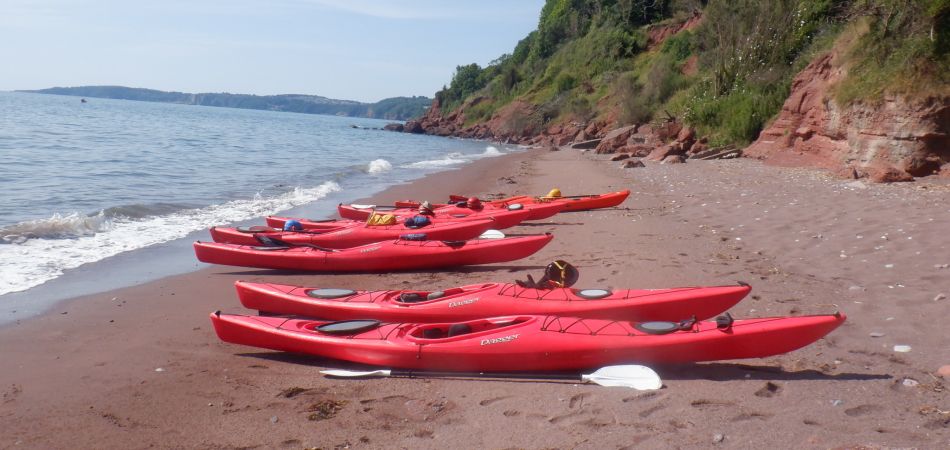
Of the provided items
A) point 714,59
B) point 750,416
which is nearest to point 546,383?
point 750,416

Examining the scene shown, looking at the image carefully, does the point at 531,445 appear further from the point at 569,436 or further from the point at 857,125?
the point at 857,125

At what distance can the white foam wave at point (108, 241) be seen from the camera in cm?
686

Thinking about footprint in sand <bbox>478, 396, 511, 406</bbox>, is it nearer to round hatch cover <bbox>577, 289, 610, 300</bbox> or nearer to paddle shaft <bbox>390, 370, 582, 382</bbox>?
paddle shaft <bbox>390, 370, 582, 382</bbox>

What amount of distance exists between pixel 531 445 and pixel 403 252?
4.27 m

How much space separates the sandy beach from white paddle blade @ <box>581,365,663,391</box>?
76 mm

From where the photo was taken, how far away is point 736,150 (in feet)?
57.7

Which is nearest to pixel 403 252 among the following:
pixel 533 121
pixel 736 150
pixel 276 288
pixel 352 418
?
pixel 276 288

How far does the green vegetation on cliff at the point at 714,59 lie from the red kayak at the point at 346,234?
815cm

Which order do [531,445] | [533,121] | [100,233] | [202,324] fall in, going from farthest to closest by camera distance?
[533,121] < [100,233] < [202,324] < [531,445]

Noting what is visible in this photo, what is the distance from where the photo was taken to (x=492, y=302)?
16.1ft

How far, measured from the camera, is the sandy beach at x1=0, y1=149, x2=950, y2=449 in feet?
10.8

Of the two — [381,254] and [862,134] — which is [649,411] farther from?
[862,134]

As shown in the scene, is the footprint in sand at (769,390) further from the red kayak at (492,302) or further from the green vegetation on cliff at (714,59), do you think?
the green vegetation on cliff at (714,59)

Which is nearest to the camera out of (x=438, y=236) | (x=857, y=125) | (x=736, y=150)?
(x=438, y=236)
